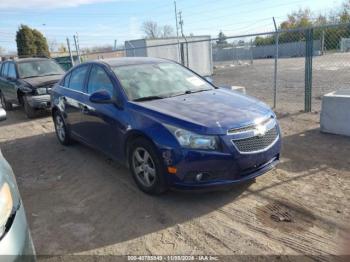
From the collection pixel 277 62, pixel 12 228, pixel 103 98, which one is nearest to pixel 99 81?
pixel 103 98

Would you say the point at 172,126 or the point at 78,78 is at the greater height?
the point at 78,78

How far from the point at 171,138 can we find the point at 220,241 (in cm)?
118

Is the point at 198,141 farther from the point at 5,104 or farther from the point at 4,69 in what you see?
the point at 5,104

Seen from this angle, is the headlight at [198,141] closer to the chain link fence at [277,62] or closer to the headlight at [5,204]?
the headlight at [5,204]

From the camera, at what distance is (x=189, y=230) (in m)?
3.49

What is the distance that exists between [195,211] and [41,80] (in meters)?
7.78

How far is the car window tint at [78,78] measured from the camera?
575 centimetres

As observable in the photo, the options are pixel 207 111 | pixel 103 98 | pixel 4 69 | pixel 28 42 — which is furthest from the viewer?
pixel 28 42

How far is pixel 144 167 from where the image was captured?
13.8 ft

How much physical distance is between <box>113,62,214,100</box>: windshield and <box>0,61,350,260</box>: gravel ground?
1279mm

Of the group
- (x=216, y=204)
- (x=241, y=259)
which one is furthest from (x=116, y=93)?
(x=241, y=259)

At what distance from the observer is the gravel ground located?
3.24m

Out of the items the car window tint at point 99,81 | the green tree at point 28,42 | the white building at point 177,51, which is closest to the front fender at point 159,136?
the car window tint at point 99,81

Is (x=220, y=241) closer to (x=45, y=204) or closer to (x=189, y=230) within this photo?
(x=189, y=230)
